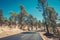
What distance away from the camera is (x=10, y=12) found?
10238 centimetres

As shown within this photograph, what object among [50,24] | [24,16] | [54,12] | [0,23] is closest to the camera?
[50,24]

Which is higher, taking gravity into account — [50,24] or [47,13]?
[47,13]

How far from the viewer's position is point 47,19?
5066 cm

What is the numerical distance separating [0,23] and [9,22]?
9.36m

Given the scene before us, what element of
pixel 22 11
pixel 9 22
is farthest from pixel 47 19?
pixel 9 22

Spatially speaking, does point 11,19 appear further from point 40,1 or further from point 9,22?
point 40,1

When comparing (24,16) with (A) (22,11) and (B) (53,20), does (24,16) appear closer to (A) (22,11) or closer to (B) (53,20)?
(A) (22,11)

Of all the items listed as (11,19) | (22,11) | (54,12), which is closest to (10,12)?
(11,19)

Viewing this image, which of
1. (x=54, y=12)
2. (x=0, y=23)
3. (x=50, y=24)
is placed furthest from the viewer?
(x=0, y=23)

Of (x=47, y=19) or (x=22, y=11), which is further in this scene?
(x=22, y=11)

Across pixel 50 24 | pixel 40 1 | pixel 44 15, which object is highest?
pixel 40 1

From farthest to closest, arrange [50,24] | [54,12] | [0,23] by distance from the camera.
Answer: [0,23] < [54,12] < [50,24]

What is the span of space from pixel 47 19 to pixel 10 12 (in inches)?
2210

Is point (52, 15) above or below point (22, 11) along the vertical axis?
below
